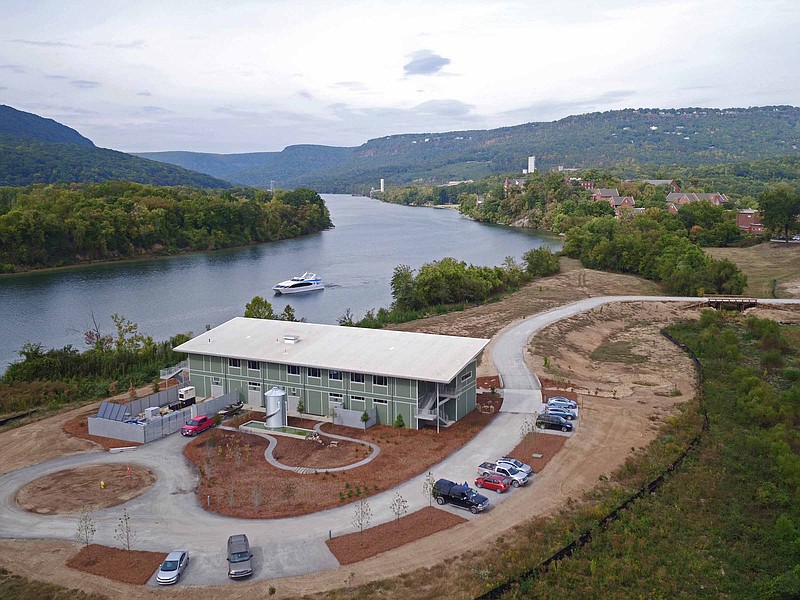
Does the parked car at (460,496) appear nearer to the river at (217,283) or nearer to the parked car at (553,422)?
the parked car at (553,422)

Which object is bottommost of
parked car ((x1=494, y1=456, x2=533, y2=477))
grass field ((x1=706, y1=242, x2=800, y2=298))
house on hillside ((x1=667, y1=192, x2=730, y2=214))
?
parked car ((x1=494, y1=456, x2=533, y2=477))

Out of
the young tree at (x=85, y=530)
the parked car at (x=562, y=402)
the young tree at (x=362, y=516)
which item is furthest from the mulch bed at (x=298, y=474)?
the young tree at (x=85, y=530)

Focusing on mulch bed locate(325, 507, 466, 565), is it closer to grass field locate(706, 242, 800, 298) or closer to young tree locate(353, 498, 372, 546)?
young tree locate(353, 498, 372, 546)

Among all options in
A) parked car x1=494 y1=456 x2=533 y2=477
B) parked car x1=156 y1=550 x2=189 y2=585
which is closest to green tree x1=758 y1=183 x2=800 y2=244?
parked car x1=494 y1=456 x2=533 y2=477

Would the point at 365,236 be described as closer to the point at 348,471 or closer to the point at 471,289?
the point at 471,289

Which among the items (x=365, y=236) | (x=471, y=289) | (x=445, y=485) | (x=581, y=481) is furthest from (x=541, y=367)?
(x=365, y=236)

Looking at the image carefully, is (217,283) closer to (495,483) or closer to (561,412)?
(561,412)

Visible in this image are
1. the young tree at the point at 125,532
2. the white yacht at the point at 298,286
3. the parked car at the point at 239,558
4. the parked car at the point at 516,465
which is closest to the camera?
the parked car at the point at 239,558
